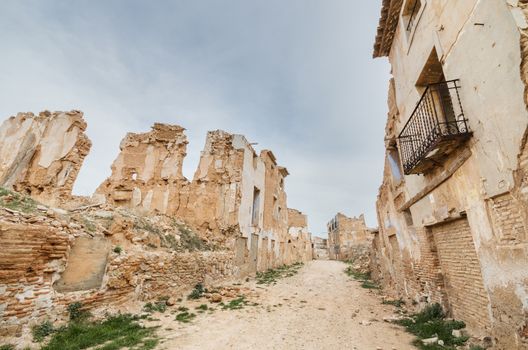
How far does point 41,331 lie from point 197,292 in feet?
15.7

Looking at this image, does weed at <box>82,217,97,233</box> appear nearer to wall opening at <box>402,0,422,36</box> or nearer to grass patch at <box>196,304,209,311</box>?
grass patch at <box>196,304,209,311</box>

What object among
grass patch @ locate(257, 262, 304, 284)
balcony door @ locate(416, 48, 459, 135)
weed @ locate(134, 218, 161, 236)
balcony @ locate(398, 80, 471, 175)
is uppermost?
balcony door @ locate(416, 48, 459, 135)

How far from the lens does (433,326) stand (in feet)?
17.5

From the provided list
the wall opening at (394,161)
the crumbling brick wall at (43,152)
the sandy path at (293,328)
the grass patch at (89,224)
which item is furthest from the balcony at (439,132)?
the crumbling brick wall at (43,152)

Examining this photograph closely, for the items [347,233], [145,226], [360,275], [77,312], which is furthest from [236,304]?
[347,233]

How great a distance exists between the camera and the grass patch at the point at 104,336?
4452 mm

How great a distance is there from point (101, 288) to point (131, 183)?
10.3m

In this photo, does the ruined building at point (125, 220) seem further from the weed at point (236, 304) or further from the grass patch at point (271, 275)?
the weed at point (236, 304)

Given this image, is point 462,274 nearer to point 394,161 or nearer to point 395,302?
point 395,302

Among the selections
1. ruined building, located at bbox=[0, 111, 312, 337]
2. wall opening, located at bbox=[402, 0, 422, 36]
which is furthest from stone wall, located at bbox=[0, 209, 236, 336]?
wall opening, located at bbox=[402, 0, 422, 36]

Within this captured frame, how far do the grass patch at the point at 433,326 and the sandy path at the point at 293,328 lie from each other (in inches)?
11.0

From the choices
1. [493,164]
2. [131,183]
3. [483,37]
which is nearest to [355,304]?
[493,164]

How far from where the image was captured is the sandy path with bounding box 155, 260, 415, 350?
16.0 ft

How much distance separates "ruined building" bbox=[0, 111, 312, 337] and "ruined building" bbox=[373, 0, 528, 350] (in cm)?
762
